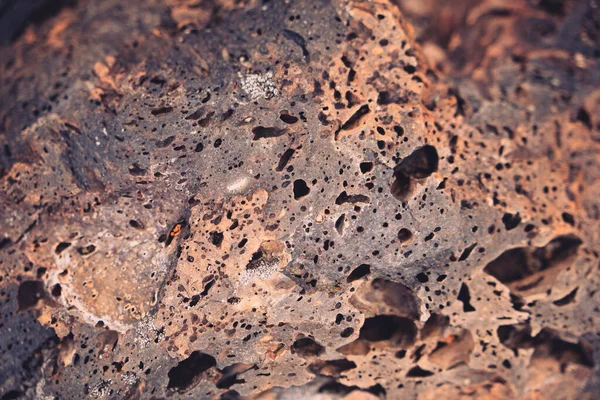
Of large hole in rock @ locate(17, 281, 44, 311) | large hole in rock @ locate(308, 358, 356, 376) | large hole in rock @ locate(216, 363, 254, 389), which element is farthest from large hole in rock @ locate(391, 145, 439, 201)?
large hole in rock @ locate(17, 281, 44, 311)

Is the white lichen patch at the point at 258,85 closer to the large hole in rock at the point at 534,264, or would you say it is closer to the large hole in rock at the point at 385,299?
the large hole in rock at the point at 385,299

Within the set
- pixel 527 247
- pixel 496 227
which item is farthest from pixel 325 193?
pixel 527 247

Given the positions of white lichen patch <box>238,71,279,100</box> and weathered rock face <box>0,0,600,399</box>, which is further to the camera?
white lichen patch <box>238,71,279,100</box>

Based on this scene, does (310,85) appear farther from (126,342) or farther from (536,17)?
(126,342)

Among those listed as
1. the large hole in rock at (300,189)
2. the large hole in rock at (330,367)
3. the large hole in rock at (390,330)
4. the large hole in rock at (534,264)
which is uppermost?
the large hole in rock at (300,189)

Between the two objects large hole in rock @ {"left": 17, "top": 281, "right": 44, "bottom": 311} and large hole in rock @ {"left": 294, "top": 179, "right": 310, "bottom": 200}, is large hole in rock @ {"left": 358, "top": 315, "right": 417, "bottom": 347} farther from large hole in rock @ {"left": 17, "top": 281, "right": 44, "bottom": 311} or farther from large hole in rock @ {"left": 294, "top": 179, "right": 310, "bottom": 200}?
large hole in rock @ {"left": 17, "top": 281, "right": 44, "bottom": 311}

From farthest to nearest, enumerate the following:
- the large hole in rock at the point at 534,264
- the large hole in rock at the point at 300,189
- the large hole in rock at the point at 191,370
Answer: the large hole in rock at the point at 191,370
the large hole in rock at the point at 534,264
the large hole in rock at the point at 300,189

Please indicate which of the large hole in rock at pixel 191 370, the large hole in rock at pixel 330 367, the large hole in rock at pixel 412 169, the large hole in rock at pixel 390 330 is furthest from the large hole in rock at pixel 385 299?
the large hole in rock at pixel 191 370

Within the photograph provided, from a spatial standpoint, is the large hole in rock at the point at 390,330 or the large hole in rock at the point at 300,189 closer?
the large hole in rock at the point at 300,189
